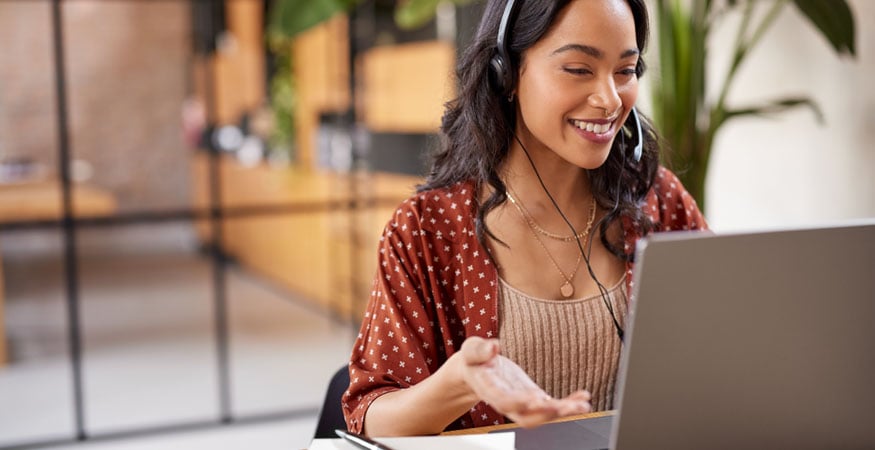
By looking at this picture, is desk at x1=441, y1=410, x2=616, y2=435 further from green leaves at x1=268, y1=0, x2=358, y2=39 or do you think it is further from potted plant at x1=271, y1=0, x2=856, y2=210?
green leaves at x1=268, y1=0, x2=358, y2=39

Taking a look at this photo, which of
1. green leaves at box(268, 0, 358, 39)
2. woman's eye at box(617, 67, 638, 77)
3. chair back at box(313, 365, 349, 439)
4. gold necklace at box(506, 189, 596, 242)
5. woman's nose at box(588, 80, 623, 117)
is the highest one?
green leaves at box(268, 0, 358, 39)

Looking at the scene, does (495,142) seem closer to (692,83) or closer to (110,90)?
(692,83)

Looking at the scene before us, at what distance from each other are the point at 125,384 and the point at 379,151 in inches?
57.5

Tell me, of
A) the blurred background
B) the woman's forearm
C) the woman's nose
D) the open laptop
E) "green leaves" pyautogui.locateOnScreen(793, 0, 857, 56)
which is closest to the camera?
the open laptop

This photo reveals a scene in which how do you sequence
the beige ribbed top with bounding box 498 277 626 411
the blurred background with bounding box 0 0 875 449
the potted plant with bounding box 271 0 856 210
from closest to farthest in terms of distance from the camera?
1. the beige ribbed top with bounding box 498 277 626 411
2. the potted plant with bounding box 271 0 856 210
3. the blurred background with bounding box 0 0 875 449

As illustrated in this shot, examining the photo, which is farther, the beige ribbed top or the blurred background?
the blurred background

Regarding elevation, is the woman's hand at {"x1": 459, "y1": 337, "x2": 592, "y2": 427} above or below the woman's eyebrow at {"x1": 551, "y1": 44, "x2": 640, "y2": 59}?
below

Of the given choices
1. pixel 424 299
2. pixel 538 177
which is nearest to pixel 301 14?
pixel 538 177

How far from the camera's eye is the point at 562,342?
1523mm

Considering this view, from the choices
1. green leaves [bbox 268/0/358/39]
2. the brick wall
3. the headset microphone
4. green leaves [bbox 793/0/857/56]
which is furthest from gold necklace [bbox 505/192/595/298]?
the brick wall

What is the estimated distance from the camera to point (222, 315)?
386 centimetres

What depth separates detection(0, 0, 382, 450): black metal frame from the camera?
3.39m

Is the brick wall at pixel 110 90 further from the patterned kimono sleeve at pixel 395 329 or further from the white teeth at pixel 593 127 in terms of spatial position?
the white teeth at pixel 593 127

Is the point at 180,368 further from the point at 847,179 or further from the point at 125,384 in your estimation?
the point at 847,179
